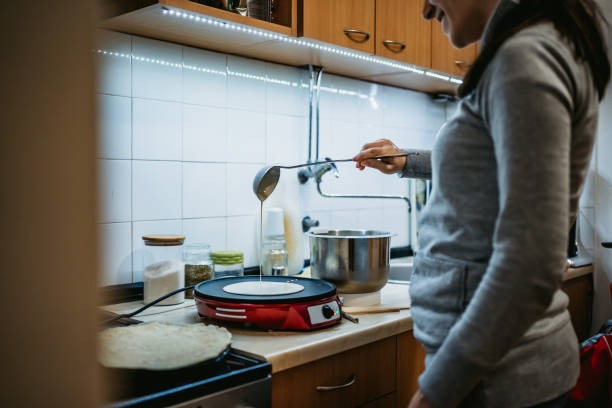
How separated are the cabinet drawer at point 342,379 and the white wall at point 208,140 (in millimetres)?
602

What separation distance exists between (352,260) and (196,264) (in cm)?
46

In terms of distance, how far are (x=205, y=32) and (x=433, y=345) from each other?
1072mm

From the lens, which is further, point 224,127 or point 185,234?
point 224,127

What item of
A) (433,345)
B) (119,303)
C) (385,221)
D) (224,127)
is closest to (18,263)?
(433,345)

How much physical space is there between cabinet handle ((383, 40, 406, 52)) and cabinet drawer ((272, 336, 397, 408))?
945mm

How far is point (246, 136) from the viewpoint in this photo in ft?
6.09

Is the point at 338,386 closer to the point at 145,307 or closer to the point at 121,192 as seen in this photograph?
the point at 145,307

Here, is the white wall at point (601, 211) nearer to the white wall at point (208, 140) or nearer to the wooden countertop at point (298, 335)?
the white wall at point (208, 140)

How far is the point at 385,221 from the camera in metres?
2.42

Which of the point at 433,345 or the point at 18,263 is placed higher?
the point at 18,263

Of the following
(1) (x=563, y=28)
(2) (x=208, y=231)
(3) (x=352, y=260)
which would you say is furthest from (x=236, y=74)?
Result: (1) (x=563, y=28)

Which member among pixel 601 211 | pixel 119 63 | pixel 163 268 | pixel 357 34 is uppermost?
pixel 357 34

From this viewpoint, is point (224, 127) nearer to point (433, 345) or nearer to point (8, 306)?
point (433, 345)

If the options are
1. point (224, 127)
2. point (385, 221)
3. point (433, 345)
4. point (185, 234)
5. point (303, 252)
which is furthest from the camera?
point (385, 221)
